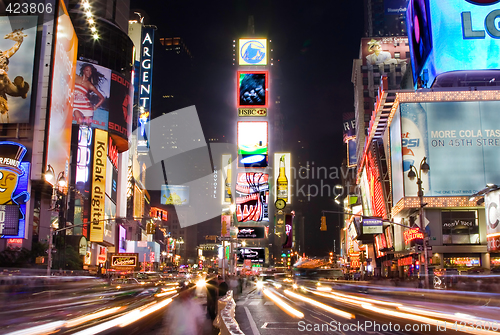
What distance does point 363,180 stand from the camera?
7919cm

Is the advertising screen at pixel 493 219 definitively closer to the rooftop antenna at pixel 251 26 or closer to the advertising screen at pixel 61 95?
the advertising screen at pixel 61 95

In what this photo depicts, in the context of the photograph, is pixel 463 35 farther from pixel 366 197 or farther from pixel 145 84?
pixel 145 84

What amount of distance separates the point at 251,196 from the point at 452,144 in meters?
31.4

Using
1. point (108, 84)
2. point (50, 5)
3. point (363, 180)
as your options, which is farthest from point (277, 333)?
point (108, 84)

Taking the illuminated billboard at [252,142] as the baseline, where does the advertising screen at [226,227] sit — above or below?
below

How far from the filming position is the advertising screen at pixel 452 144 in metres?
51.2

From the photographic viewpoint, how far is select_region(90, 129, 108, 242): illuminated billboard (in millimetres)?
82625

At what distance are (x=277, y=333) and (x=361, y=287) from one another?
869 inches

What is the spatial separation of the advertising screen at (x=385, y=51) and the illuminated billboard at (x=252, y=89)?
2770 inches

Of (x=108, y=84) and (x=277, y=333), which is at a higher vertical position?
(x=108, y=84)

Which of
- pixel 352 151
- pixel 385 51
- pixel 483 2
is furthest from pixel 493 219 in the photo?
pixel 385 51

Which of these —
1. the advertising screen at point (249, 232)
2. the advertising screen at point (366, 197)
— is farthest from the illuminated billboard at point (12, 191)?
the advertising screen at point (366, 197)

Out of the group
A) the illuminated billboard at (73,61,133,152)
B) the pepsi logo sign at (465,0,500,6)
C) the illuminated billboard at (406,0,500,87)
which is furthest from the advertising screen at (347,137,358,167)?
the pepsi logo sign at (465,0,500,6)

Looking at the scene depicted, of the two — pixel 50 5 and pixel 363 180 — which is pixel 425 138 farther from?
pixel 50 5
